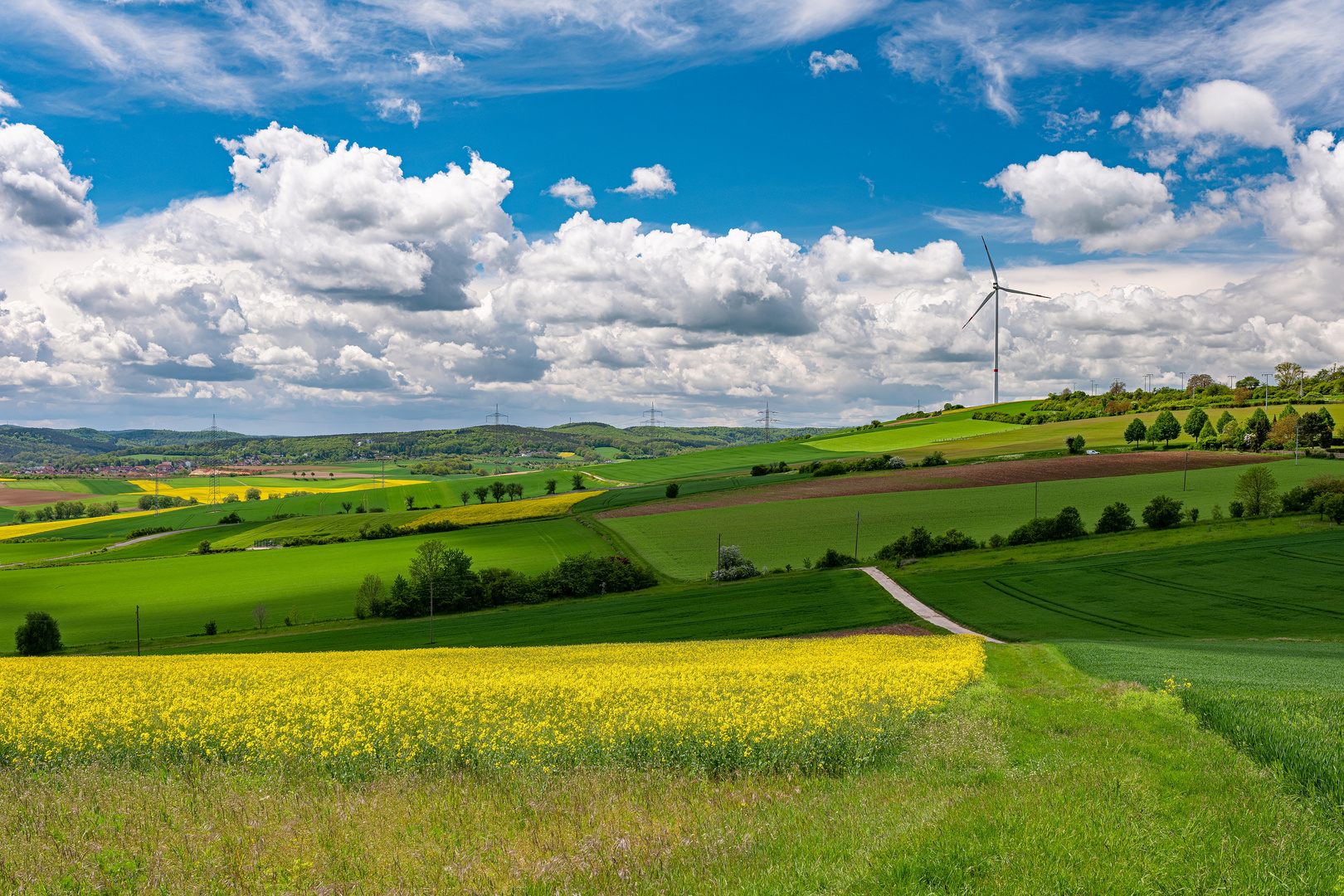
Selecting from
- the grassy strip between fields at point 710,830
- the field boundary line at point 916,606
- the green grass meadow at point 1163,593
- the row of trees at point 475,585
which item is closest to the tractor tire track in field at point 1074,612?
the green grass meadow at point 1163,593

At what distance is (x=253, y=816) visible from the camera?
24.4 feet

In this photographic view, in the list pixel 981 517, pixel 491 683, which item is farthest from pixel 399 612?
pixel 981 517

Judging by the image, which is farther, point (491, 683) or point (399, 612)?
point (399, 612)

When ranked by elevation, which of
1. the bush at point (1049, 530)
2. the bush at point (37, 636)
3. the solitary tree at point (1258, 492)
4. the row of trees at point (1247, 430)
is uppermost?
the row of trees at point (1247, 430)

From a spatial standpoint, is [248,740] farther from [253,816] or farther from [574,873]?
[574,873]

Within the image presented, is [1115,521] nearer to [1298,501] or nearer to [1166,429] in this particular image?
[1298,501]

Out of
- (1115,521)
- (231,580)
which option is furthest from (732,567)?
(231,580)

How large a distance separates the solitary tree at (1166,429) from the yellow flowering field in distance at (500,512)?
304 feet

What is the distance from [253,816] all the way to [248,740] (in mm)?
3517

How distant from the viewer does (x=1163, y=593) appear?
49.0m

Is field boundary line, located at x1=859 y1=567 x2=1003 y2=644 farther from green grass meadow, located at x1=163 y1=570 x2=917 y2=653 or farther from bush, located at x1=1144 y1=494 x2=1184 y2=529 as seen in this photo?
bush, located at x1=1144 y1=494 x2=1184 y2=529

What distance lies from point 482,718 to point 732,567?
2127 inches

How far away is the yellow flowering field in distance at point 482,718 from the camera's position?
952cm

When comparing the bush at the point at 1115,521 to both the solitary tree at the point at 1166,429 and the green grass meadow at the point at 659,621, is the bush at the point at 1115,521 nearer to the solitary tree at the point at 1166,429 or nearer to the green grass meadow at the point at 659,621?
the green grass meadow at the point at 659,621
